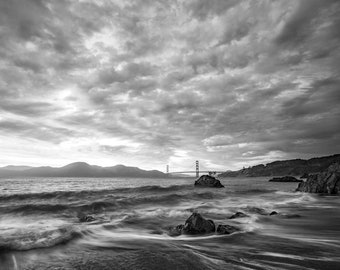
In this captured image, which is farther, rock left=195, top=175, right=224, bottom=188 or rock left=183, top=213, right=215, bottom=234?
rock left=195, top=175, right=224, bottom=188

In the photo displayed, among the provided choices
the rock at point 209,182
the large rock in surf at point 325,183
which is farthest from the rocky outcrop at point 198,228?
the rock at point 209,182

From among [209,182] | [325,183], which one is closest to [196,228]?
[325,183]

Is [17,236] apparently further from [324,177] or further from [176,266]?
[324,177]

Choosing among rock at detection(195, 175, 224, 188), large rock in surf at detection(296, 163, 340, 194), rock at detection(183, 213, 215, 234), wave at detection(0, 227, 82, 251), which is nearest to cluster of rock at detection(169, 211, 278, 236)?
rock at detection(183, 213, 215, 234)

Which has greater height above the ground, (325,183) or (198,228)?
(325,183)

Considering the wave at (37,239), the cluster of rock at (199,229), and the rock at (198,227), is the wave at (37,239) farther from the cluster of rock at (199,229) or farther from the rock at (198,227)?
the rock at (198,227)

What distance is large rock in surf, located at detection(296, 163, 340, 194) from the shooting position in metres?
33.0

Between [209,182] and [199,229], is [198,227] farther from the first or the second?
[209,182]

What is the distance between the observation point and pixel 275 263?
20.6 feet

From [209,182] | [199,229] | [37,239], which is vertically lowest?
[37,239]

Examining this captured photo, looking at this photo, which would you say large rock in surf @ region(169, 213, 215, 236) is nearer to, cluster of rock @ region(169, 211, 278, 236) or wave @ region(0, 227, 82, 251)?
cluster of rock @ region(169, 211, 278, 236)

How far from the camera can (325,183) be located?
1372 inches

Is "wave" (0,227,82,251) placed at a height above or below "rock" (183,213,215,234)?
below

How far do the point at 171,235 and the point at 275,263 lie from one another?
5064 mm
